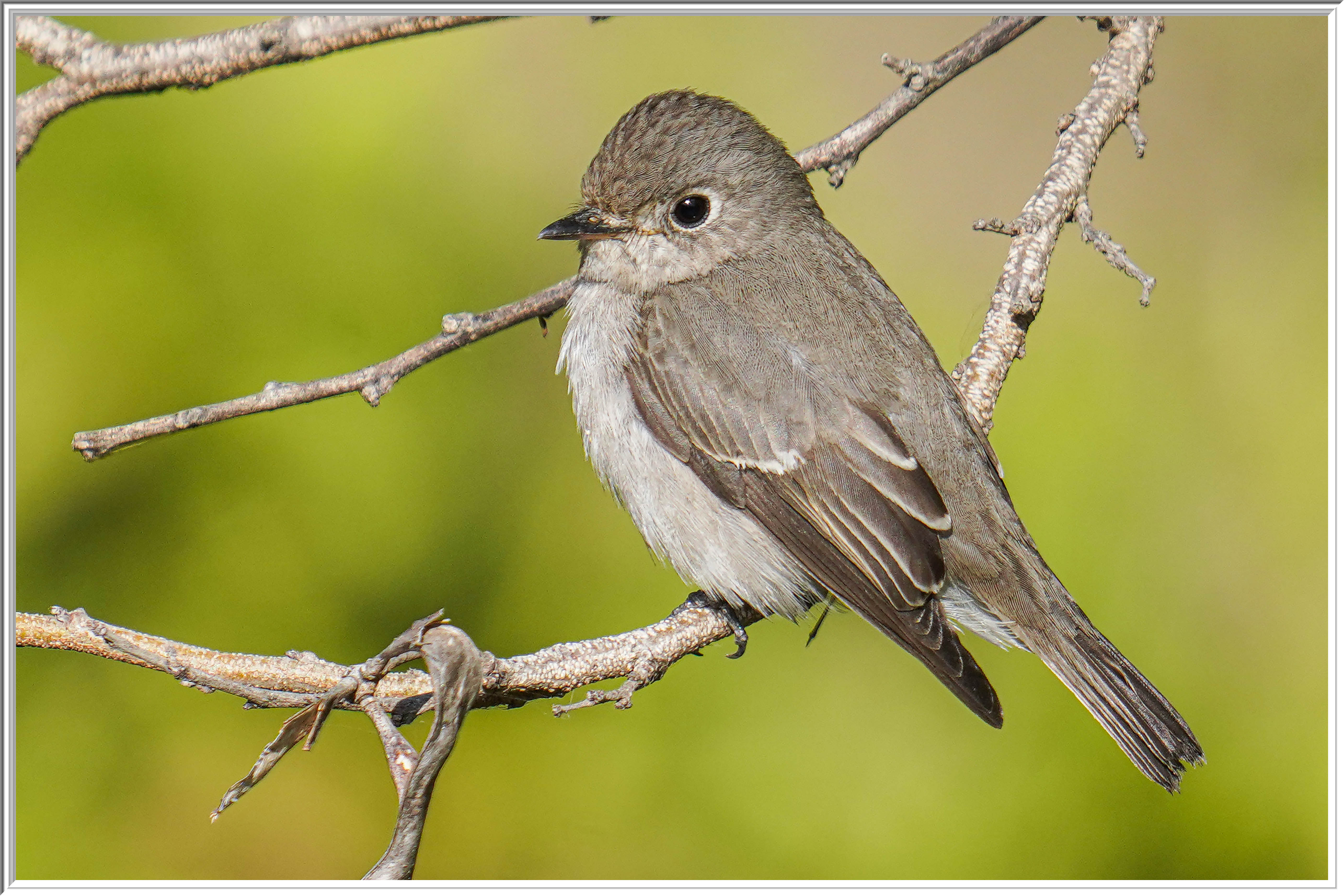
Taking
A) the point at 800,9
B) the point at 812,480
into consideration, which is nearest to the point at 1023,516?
the point at 812,480

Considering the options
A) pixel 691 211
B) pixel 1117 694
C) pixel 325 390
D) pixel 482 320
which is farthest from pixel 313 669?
pixel 1117 694

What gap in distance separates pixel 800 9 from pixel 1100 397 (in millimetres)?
1364

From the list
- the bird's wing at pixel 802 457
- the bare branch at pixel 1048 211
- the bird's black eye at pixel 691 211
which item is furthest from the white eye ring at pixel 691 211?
the bare branch at pixel 1048 211

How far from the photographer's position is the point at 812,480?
222cm

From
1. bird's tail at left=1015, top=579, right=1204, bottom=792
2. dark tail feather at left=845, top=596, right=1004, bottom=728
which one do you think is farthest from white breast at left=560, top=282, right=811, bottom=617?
bird's tail at left=1015, top=579, right=1204, bottom=792

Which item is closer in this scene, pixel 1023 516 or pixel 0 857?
pixel 0 857

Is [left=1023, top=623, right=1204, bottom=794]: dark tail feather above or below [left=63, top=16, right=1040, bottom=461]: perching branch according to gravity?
below

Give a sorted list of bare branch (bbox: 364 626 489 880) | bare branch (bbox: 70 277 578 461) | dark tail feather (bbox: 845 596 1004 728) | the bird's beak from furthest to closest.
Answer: the bird's beak < dark tail feather (bbox: 845 596 1004 728) < bare branch (bbox: 70 277 578 461) < bare branch (bbox: 364 626 489 880)

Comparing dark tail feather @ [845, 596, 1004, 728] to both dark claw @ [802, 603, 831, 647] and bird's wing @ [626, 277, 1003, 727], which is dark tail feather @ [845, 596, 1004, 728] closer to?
bird's wing @ [626, 277, 1003, 727]

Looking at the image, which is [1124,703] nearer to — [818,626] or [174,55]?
[818,626]

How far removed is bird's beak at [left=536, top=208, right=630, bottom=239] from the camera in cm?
223

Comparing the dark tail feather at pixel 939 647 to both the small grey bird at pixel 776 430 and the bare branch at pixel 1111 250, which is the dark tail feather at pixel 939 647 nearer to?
the small grey bird at pixel 776 430

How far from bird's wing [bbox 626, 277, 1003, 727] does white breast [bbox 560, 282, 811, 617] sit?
36 mm
